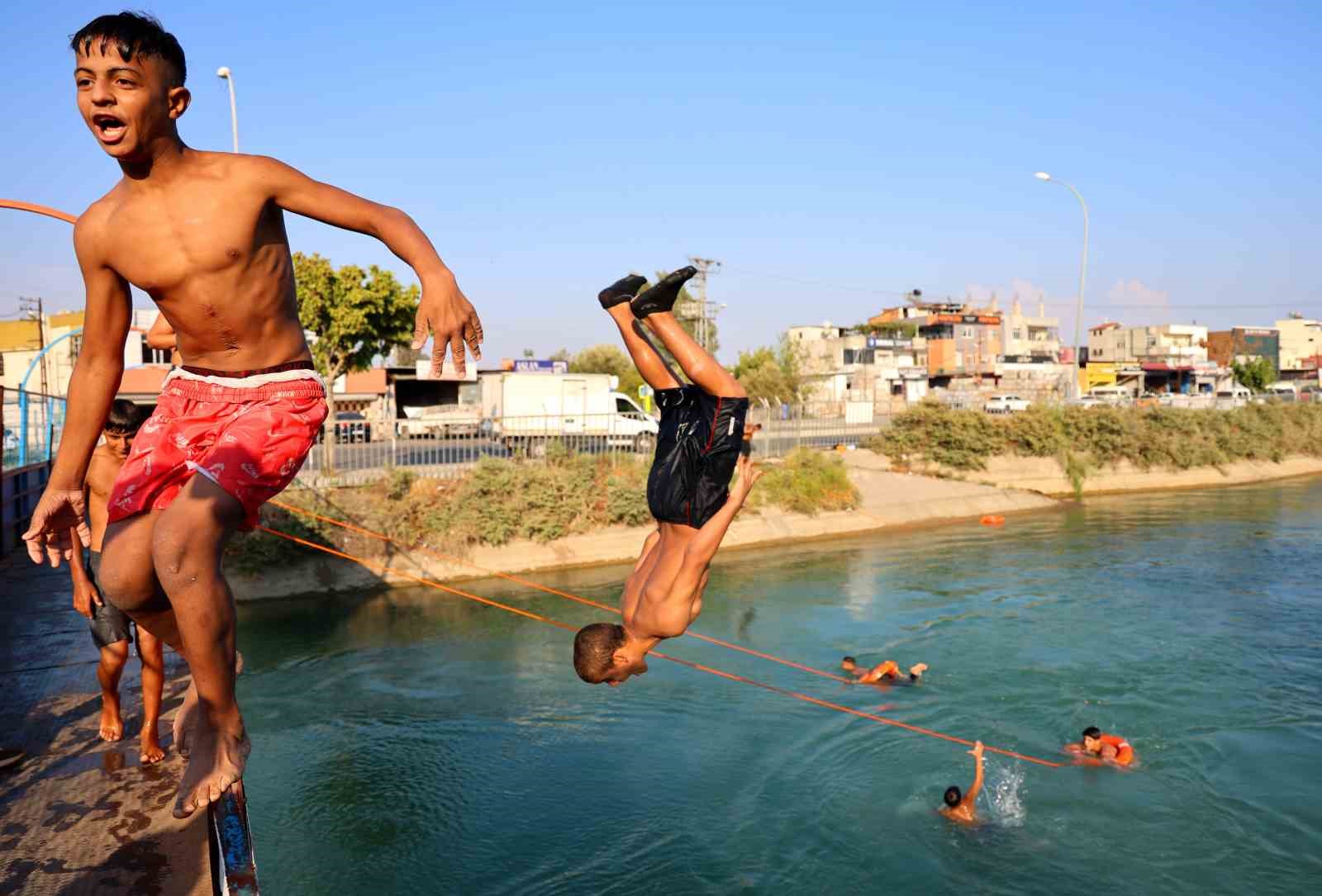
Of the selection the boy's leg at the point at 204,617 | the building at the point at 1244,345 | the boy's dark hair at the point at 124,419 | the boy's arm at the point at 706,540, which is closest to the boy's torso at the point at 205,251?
the boy's leg at the point at 204,617

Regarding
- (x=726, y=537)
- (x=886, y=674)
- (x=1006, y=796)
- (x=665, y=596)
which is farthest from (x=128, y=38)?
(x=726, y=537)

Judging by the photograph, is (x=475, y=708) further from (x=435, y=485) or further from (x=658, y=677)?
(x=435, y=485)

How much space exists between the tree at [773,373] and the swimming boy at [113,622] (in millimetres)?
51115

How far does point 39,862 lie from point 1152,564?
986 inches

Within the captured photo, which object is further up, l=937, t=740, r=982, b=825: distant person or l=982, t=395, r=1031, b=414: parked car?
l=982, t=395, r=1031, b=414: parked car

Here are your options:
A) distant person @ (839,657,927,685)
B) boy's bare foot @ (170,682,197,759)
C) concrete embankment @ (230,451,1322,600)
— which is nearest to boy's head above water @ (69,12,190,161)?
boy's bare foot @ (170,682,197,759)

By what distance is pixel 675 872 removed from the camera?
10.3 meters

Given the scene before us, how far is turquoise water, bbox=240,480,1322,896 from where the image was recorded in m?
10.5

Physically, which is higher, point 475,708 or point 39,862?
point 39,862

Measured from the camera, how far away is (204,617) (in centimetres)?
303

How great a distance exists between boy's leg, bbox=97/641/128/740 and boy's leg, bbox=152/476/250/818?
541 centimetres

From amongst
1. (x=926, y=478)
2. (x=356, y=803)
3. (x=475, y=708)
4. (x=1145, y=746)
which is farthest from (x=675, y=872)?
(x=926, y=478)

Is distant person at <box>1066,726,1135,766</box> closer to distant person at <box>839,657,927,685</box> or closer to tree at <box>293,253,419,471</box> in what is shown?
distant person at <box>839,657,927,685</box>

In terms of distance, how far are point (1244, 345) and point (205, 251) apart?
11137 centimetres
